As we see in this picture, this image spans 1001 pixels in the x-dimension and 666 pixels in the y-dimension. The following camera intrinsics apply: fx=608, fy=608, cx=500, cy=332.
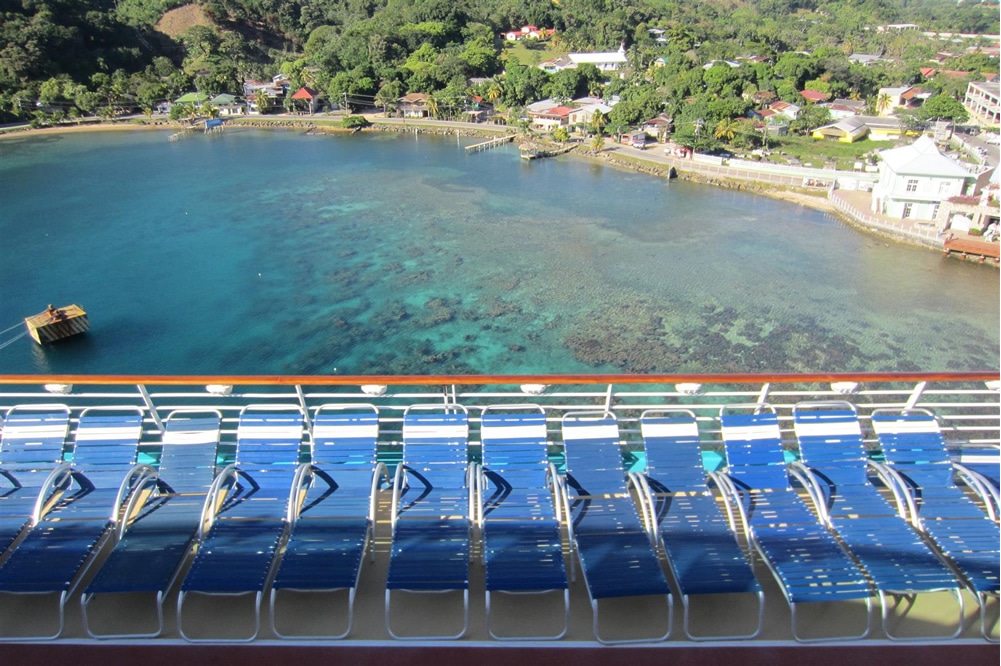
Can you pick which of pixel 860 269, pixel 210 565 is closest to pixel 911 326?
pixel 860 269

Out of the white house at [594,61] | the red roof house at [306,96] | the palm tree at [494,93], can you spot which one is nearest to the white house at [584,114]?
the palm tree at [494,93]

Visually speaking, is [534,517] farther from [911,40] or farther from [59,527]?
[911,40]

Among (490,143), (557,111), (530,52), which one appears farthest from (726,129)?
(530,52)

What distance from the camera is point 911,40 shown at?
5956 cm

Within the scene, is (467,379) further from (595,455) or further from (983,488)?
(983,488)

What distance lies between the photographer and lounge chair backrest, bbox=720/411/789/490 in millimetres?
2877

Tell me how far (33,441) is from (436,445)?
194cm

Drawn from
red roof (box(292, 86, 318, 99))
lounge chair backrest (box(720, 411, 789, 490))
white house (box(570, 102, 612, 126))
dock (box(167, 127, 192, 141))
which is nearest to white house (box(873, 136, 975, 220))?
white house (box(570, 102, 612, 126))

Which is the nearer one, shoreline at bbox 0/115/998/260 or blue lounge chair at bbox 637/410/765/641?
blue lounge chair at bbox 637/410/765/641

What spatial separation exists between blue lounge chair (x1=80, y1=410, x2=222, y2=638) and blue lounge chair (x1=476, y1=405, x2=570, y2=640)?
122 cm

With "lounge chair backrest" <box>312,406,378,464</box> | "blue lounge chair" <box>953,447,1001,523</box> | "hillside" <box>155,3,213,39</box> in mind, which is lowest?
"blue lounge chair" <box>953,447,1001,523</box>

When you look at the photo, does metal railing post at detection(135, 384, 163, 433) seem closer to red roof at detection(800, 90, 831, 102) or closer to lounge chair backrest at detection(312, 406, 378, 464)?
lounge chair backrest at detection(312, 406, 378, 464)

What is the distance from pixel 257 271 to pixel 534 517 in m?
15.1

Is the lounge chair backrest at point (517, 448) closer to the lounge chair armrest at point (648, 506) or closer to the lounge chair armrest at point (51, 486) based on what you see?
the lounge chair armrest at point (648, 506)
